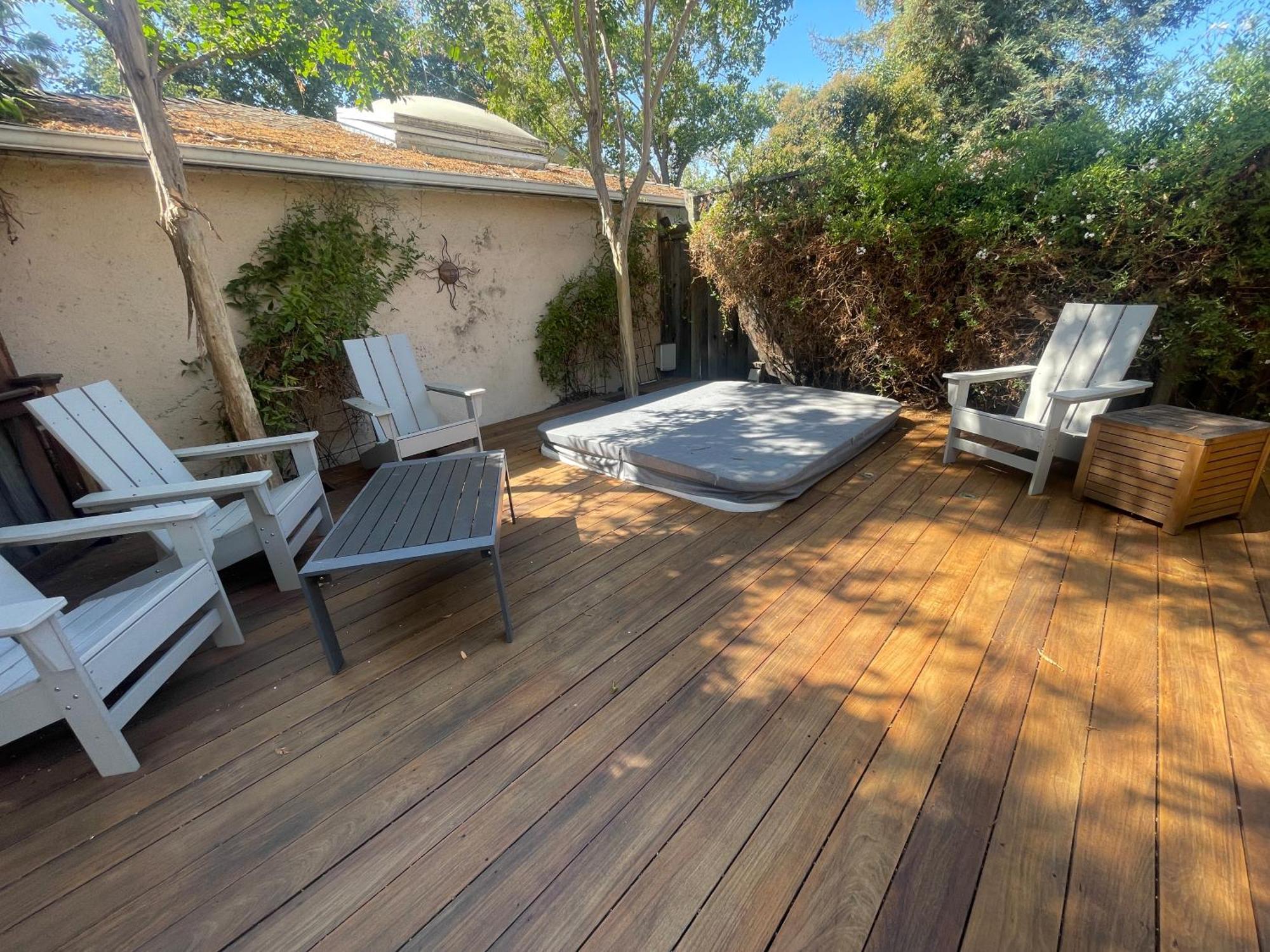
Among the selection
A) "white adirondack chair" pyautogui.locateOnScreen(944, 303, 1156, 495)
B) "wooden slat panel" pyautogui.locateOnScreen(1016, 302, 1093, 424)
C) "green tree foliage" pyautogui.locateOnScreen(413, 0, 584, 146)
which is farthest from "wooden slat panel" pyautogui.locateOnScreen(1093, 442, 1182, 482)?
"green tree foliage" pyautogui.locateOnScreen(413, 0, 584, 146)

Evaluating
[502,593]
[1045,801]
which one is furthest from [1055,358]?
[502,593]

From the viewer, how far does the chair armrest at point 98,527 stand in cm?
157

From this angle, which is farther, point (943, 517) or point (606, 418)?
point (606, 418)

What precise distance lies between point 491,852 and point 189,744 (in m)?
1.04

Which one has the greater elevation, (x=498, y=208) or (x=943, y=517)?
(x=498, y=208)

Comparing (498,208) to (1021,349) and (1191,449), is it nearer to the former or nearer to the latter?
(1021,349)

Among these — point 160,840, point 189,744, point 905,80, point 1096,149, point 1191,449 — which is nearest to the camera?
point 160,840

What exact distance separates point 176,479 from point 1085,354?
15.8ft

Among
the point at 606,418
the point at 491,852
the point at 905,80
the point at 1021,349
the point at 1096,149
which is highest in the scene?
the point at 905,80

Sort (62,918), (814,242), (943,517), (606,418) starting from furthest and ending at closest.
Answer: (814,242), (606,418), (943,517), (62,918)

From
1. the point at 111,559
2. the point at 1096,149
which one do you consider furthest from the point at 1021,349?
the point at 111,559

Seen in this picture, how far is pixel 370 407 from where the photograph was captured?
3148 millimetres

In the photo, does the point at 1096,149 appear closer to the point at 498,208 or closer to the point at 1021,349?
the point at 1021,349

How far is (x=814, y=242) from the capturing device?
167 inches
